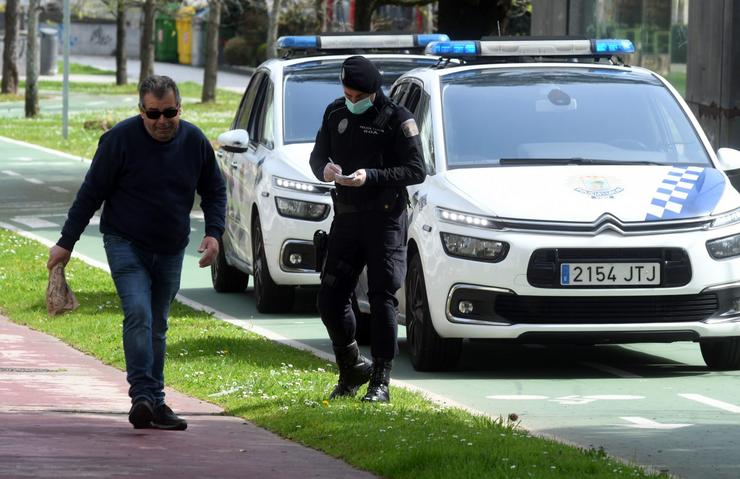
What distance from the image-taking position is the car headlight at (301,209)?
13.9 meters

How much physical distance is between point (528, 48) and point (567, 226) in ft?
7.28

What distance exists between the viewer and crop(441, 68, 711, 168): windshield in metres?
11.5

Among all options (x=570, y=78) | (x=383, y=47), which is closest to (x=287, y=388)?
(x=570, y=78)

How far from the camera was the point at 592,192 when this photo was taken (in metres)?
10.9

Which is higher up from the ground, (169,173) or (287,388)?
(169,173)

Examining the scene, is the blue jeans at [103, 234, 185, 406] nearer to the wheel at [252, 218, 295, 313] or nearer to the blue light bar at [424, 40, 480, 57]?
the blue light bar at [424, 40, 480, 57]

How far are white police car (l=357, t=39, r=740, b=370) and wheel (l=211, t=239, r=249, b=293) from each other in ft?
14.5

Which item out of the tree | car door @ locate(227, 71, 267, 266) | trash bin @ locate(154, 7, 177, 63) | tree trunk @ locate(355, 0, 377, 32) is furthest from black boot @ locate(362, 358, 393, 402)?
trash bin @ locate(154, 7, 177, 63)

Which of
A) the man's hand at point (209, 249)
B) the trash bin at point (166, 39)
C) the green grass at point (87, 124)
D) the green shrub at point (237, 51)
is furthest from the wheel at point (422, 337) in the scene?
the trash bin at point (166, 39)

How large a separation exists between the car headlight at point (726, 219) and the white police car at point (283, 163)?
3.63m

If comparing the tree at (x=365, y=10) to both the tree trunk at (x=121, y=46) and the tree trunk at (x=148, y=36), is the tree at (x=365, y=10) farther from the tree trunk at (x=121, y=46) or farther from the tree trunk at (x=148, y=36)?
the tree trunk at (x=121, y=46)

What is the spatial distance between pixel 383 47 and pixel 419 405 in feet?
22.1

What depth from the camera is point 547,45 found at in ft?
41.1

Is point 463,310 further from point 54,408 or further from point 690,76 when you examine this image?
point 690,76
